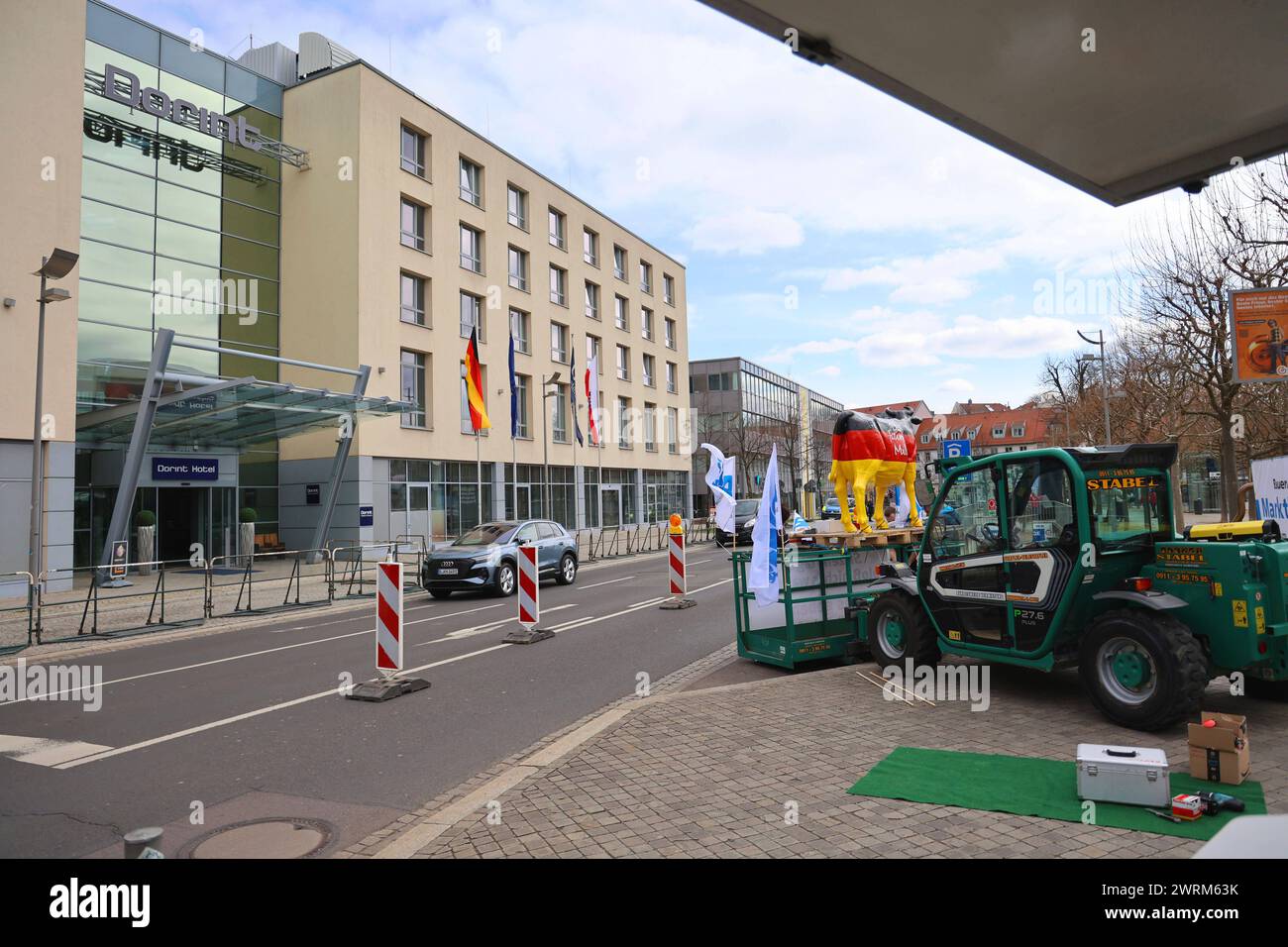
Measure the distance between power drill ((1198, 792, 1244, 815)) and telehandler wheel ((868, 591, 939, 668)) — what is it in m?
3.31

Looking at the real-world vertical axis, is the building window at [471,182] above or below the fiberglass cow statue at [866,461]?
above

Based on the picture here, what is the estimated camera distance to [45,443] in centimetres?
1880

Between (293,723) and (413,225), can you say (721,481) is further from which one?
(413,225)

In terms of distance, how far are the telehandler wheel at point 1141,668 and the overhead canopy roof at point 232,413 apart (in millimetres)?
18059

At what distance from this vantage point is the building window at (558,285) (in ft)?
135

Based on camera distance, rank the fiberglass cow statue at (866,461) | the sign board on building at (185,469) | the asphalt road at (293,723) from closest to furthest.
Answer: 1. the asphalt road at (293,723)
2. the fiberglass cow statue at (866,461)
3. the sign board on building at (185,469)

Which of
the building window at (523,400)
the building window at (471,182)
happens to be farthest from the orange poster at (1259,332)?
the building window at (471,182)

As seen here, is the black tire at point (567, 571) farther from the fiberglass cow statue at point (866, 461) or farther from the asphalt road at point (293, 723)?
the fiberglass cow statue at point (866, 461)

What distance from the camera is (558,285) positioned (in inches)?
1654

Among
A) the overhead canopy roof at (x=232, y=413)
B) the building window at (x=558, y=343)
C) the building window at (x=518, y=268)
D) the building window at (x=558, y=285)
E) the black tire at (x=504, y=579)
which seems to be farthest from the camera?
the building window at (x=558, y=285)

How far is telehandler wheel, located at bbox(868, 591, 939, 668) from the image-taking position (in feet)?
25.0

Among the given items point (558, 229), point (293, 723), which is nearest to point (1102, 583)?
point (293, 723)

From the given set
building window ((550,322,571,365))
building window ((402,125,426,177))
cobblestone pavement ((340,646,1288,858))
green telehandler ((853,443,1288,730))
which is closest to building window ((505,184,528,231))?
building window ((550,322,571,365))

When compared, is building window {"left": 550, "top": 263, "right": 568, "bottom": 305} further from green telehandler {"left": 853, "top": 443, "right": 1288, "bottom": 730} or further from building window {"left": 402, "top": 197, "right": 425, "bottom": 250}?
green telehandler {"left": 853, "top": 443, "right": 1288, "bottom": 730}
